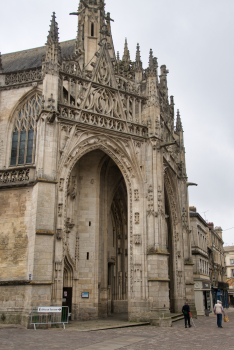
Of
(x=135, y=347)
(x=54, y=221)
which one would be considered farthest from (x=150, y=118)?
(x=135, y=347)

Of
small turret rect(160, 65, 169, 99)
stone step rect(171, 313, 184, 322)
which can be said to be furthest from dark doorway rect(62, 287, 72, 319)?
small turret rect(160, 65, 169, 99)

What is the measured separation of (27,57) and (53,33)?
12.7m

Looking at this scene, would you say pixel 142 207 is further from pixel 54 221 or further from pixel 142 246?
pixel 54 221

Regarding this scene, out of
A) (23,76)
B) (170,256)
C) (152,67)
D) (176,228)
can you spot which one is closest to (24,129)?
(23,76)

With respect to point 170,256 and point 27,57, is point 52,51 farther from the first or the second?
point 170,256

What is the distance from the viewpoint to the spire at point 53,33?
740 inches

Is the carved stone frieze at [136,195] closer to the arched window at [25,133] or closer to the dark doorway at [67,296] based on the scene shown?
the dark doorway at [67,296]

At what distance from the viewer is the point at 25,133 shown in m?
24.7

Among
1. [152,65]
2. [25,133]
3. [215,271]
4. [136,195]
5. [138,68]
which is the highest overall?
[138,68]

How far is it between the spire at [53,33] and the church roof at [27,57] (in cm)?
962

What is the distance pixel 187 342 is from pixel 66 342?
3.88 meters

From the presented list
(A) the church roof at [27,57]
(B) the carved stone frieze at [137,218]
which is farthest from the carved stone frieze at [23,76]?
(B) the carved stone frieze at [137,218]

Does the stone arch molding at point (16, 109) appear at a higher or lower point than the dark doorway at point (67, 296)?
higher

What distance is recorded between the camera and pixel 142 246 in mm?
19359
